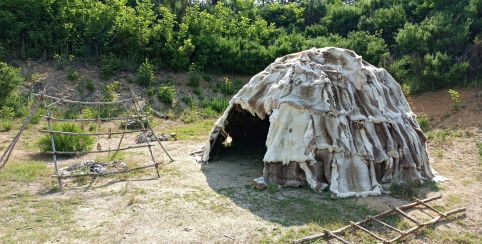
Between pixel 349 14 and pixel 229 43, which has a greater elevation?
pixel 349 14

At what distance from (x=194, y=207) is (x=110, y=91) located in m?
9.01

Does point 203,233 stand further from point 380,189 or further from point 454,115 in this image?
point 454,115

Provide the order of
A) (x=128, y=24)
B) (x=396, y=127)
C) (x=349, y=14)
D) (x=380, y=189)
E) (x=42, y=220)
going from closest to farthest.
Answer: (x=42, y=220), (x=380, y=189), (x=396, y=127), (x=128, y=24), (x=349, y=14)

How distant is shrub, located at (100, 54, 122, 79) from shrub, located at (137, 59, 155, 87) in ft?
2.63

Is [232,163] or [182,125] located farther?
[182,125]

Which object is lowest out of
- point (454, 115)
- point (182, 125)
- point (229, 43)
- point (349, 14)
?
point (182, 125)

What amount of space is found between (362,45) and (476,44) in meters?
3.83

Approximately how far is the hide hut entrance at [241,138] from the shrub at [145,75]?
19.7 feet

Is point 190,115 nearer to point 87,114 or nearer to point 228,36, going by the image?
point 87,114

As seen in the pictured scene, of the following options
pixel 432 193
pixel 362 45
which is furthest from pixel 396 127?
pixel 362 45

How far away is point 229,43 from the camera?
730 inches

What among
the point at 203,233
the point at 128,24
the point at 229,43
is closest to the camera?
the point at 203,233

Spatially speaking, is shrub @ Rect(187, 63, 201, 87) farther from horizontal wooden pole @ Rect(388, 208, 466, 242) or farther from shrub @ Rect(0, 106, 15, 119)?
horizontal wooden pole @ Rect(388, 208, 466, 242)

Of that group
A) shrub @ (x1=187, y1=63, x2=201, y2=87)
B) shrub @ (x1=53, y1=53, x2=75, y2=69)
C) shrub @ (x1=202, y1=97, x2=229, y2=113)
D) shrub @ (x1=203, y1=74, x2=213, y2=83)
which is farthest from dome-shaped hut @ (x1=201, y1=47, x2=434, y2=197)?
shrub @ (x1=53, y1=53, x2=75, y2=69)
